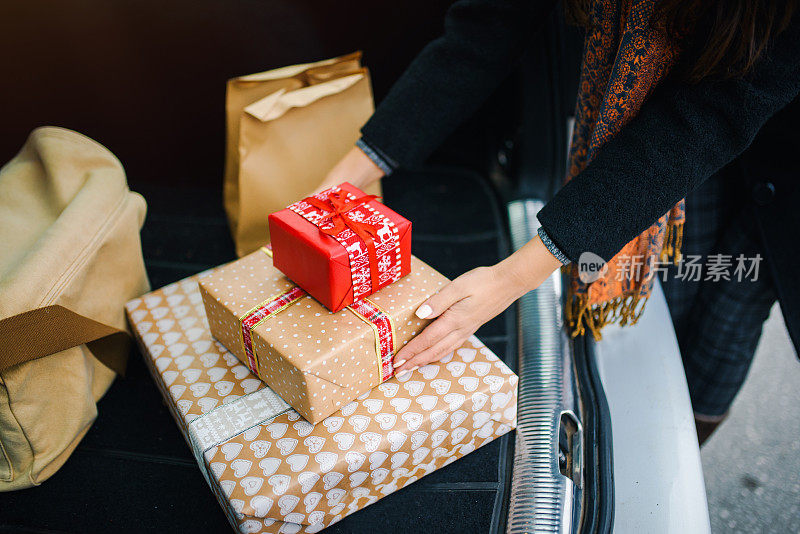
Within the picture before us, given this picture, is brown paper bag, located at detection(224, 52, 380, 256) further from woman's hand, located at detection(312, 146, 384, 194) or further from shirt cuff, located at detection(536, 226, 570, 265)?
shirt cuff, located at detection(536, 226, 570, 265)

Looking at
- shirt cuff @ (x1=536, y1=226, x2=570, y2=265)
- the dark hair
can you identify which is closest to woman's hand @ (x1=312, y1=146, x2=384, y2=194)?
shirt cuff @ (x1=536, y1=226, x2=570, y2=265)

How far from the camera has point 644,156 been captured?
24.8 inches

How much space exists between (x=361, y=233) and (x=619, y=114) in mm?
330

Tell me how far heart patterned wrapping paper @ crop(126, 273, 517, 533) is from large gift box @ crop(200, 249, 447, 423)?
0.02 m

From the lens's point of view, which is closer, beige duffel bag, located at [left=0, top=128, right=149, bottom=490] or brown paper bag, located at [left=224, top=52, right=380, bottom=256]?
beige duffel bag, located at [left=0, top=128, right=149, bottom=490]

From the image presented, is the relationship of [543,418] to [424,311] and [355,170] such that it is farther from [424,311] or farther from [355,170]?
[355,170]

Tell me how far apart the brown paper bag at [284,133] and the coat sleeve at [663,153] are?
445 mm

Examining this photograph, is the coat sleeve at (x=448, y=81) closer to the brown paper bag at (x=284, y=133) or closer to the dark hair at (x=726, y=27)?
the brown paper bag at (x=284, y=133)

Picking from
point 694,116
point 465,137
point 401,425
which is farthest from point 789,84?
point 465,137

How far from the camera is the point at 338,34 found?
44.0 inches

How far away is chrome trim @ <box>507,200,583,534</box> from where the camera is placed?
2.09 feet

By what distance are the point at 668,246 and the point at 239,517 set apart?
0.66 meters

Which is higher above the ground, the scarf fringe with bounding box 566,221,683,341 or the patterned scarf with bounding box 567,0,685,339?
the patterned scarf with bounding box 567,0,685,339

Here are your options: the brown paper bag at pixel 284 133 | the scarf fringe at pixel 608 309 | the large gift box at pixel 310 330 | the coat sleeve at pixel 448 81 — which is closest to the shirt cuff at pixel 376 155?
the coat sleeve at pixel 448 81
